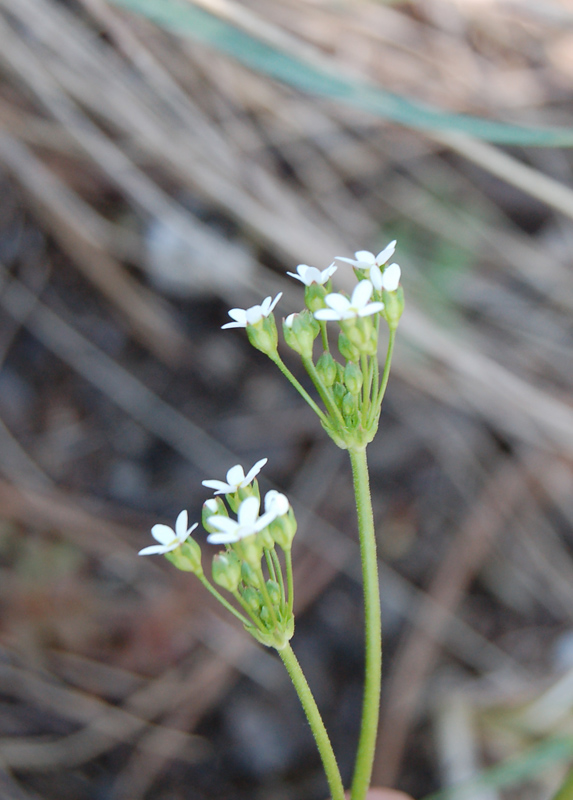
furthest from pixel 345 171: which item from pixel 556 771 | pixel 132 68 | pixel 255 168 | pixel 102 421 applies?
pixel 556 771

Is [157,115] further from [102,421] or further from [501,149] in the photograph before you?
[501,149]

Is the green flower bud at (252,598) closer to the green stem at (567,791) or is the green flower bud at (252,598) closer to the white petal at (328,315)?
the white petal at (328,315)

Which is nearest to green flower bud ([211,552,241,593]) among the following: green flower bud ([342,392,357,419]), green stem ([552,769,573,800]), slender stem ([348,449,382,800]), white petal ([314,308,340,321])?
slender stem ([348,449,382,800])

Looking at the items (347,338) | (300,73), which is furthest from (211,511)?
(300,73)

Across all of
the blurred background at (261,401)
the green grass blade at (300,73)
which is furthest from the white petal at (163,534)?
the blurred background at (261,401)

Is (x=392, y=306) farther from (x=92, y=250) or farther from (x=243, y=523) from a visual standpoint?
(x=92, y=250)

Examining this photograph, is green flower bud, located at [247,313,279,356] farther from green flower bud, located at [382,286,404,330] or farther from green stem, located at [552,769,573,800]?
green stem, located at [552,769,573,800]
